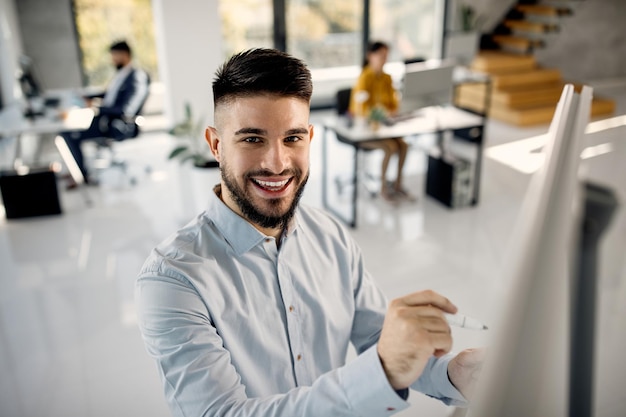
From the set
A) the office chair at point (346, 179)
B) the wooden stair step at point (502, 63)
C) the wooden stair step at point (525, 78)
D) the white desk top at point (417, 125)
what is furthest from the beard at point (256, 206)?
the wooden stair step at point (502, 63)

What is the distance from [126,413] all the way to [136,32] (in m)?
5.74

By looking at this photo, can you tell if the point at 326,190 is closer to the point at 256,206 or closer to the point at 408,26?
the point at 256,206

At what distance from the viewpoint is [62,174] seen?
17.8 feet

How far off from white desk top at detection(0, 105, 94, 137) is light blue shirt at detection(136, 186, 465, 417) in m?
3.80

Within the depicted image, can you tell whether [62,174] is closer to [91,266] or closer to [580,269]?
[91,266]

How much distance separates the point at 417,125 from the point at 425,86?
0.33m

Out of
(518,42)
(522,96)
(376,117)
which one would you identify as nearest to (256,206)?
(376,117)

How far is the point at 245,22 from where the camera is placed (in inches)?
291

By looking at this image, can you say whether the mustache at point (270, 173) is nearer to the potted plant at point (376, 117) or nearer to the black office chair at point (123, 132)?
the potted plant at point (376, 117)

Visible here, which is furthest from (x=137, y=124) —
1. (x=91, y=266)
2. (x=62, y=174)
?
(x=91, y=266)

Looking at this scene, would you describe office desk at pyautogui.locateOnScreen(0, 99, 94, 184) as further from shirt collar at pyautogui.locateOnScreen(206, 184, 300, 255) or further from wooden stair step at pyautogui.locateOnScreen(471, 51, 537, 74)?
wooden stair step at pyautogui.locateOnScreen(471, 51, 537, 74)

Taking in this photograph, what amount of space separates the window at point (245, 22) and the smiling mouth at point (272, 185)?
6428 mm

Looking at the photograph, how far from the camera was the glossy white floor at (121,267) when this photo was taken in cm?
267

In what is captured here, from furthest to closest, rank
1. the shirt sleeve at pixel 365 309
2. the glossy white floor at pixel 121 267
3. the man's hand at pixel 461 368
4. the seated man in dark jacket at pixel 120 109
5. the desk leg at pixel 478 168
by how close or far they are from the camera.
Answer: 1. the seated man in dark jacket at pixel 120 109
2. the desk leg at pixel 478 168
3. the glossy white floor at pixel 121 267
4. the shirt sleeve at pixel 365 309
5. the man's hand at pixel 461 368
